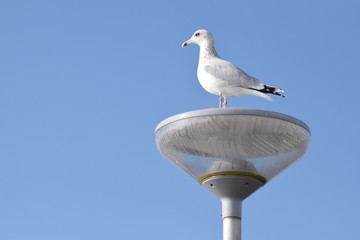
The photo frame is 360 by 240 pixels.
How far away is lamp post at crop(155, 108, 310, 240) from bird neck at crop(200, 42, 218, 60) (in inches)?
79.9

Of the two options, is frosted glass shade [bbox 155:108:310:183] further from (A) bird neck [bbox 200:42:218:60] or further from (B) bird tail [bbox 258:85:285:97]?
(A) bird neck [bbox 200:42:218:60]

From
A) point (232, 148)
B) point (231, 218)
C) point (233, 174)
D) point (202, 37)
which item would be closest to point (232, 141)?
point (232, 148)

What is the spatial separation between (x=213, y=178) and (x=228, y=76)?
175 centimetres

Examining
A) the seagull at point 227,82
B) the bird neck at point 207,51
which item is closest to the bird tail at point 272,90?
the seagull at point 227,82

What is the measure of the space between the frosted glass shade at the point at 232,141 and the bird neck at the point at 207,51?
2033 mm

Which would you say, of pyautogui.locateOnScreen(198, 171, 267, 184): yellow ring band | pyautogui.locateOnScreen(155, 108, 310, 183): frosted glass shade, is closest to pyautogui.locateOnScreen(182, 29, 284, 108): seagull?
pyautogui.locateOnScreen(155, 108, 310, 183): frosted glass shade

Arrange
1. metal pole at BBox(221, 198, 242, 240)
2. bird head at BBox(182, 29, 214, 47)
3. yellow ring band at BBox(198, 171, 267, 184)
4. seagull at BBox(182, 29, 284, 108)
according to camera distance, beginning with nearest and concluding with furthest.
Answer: metal pole at BBox(221, 198, 242, 240), yellow ring band at BBox(198, 171, 267, 184), seagull at BBox(182, 29, 284, 108), bird head at BBox(182, 29, 214, 47)


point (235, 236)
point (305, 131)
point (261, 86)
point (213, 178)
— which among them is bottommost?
point (235, 236)

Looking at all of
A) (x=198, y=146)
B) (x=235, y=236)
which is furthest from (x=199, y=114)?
(x=235, y=236)

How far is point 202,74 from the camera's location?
10148mm

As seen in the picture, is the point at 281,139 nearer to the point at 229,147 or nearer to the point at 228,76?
the point at 229,147

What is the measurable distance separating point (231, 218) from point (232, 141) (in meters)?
1.26

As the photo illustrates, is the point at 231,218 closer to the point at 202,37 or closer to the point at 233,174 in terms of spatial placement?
the point at 233,174

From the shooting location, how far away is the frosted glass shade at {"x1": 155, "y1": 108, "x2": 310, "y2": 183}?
854 centimetres
